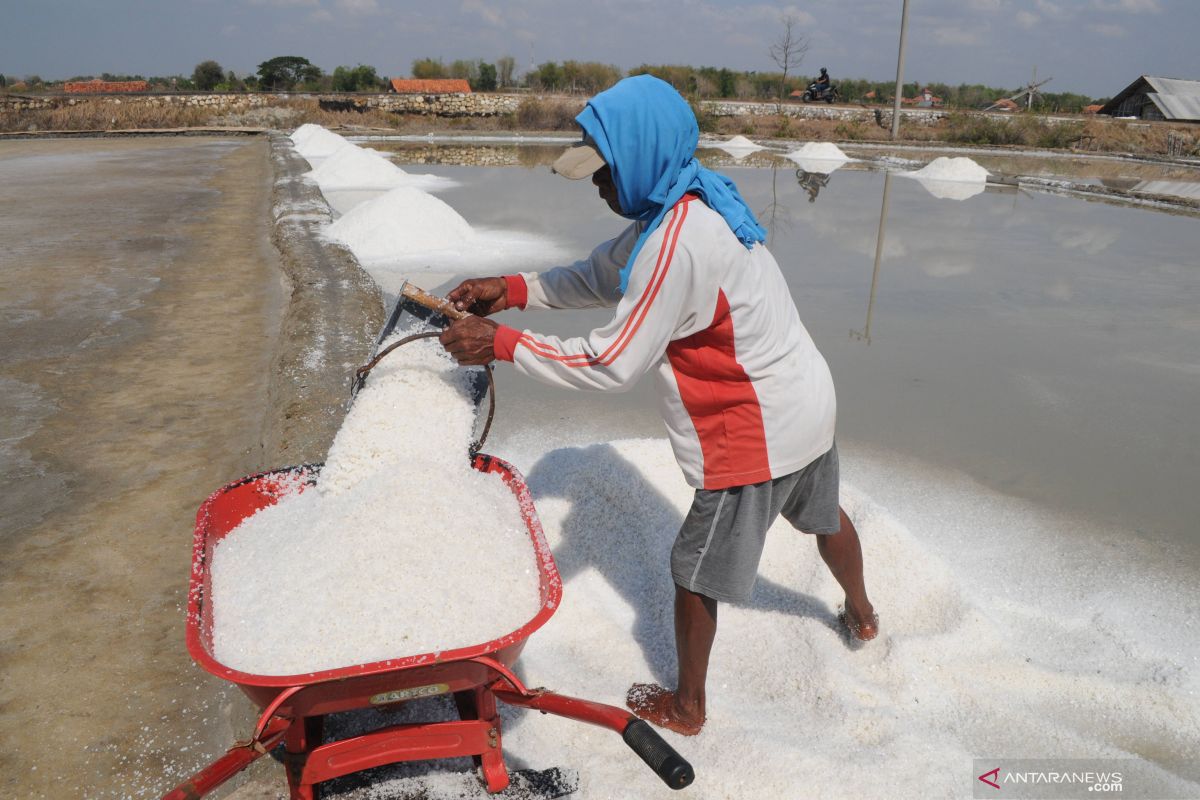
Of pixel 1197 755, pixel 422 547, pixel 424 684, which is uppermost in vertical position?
pixel 422 547

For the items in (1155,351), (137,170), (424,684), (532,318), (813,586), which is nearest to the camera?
(424,684)

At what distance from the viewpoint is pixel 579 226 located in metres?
8.22

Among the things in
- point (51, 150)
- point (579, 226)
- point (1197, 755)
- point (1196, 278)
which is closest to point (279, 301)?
point (579, 226)

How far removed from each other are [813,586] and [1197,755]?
906 mm

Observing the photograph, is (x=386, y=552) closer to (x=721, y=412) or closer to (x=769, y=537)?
(x=721, y=412)

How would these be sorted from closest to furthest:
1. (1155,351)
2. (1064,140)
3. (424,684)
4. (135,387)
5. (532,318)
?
(424,684) < (135,387) < (1155,351) < (532,318) < (1064,140)

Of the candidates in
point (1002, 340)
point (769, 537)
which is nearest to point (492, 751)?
point (769, 537)

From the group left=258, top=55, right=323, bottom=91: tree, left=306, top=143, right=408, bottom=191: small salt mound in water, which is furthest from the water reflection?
left=258, top=55, right=323, bottom=91: tree

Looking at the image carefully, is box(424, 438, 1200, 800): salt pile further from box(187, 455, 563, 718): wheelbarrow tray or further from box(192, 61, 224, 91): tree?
box(192, 61, 224, 91): tree

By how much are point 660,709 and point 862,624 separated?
0.59 m

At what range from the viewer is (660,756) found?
4.11ft

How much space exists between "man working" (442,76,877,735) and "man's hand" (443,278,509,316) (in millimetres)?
345

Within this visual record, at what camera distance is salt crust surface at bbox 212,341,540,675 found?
1483 millimetres

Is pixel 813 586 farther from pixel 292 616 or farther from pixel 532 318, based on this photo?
pixel 532 318
